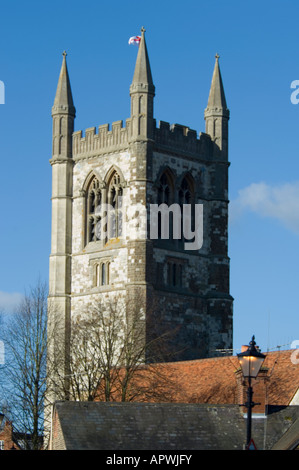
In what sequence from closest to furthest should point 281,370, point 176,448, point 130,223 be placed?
point 176,448
point 281,370
point 130,223

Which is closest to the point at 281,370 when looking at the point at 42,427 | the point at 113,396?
the point at 113,396

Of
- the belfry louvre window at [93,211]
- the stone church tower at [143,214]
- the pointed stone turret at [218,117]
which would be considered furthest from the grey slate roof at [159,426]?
the pointed stone turret at [218,117]

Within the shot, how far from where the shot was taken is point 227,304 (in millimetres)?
83438

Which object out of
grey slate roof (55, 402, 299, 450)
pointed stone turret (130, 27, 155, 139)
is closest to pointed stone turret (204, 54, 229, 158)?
pointed stone turret (130, 27, 155, 139)

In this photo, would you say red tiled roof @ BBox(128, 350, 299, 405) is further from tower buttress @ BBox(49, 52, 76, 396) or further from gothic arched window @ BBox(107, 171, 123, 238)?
tower buttress @ BBox(49, 52, 76, 396)

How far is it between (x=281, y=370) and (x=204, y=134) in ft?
98.3

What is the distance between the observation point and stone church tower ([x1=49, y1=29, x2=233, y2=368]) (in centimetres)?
8081

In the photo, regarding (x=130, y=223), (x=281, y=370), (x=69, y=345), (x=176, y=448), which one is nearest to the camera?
(x=176, y=448)

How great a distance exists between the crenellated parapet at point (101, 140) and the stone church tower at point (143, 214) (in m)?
0.06

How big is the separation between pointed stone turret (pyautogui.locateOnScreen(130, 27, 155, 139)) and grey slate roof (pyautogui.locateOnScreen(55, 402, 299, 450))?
120 feet

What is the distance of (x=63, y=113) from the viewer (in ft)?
281

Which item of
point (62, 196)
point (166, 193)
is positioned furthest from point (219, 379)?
point (62, 196)

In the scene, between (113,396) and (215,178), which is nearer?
(113,396)
